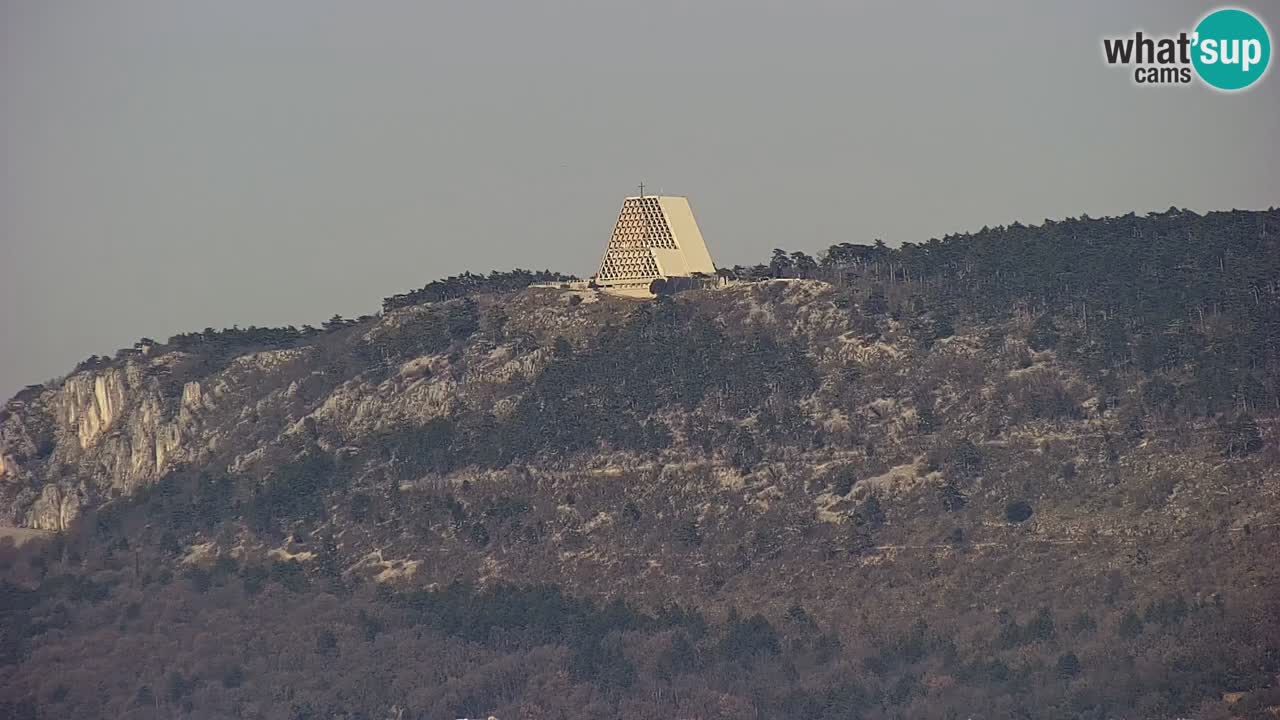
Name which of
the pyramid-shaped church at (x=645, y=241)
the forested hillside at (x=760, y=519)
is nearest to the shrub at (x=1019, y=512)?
the forested hillside at (x=760, y=519)

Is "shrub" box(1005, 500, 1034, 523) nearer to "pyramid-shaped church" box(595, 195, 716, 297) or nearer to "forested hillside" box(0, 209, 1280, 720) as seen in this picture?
"forested hillside" box(0, 209, 1280, 720)

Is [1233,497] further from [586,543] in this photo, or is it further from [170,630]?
[170,630]

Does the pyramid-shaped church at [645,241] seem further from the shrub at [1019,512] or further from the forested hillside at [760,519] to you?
the shrub at [1019,512]

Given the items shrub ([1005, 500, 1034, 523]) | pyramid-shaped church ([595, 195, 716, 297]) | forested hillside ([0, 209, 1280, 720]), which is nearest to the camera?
forested hillside ([0, 209, 1280, 720])

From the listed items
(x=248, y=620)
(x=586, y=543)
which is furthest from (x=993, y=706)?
(x=248, y=620)

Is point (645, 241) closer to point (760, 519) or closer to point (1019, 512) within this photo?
point (760, 519)

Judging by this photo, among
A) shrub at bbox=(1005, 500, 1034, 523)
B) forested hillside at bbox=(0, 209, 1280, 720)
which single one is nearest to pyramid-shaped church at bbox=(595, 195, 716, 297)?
forested hillside at bbox=(0, 209, 1280, 720)

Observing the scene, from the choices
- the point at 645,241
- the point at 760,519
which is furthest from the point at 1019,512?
the point at 645,241

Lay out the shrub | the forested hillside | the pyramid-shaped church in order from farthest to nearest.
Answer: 1. the pyramid-shaped church
2. the shrub
3. the forested hillside
